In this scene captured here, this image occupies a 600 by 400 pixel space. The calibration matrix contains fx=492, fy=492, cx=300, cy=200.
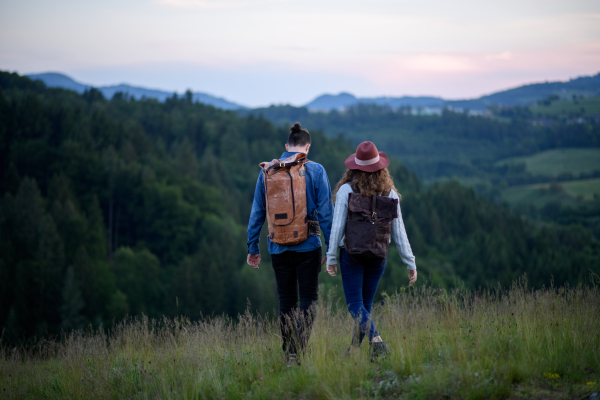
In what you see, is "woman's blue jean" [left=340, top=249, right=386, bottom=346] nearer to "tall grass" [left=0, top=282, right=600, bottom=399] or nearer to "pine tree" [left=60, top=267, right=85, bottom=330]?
"tall grass" [left=0, top=282, right=600, bottom=399]

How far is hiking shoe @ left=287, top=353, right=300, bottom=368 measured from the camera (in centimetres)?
367

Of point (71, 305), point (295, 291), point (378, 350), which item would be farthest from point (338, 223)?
point (71, 305)

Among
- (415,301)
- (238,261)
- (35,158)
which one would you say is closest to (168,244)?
(238,261)

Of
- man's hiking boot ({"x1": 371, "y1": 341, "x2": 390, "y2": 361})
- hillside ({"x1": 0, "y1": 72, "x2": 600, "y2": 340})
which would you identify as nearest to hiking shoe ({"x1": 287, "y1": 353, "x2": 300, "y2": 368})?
man's hiking boot ({"x1": 371, "y1": 341, "x2": 390, "y2": 361})

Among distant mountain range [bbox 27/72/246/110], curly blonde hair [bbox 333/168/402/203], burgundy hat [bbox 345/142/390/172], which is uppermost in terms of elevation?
distant mountain range [bbox 27/72/246/110]

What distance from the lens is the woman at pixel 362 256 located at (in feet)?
12.0

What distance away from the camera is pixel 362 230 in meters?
3.58

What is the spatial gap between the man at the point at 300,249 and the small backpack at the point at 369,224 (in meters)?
0.22

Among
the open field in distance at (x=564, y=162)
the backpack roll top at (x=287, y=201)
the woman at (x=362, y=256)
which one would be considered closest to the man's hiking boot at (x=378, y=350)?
the woman at (x=362, y=256)

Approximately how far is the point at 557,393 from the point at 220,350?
8.59 feet

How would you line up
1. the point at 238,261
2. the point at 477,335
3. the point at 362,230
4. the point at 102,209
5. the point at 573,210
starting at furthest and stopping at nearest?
the point at 573,210 < the point at 102,209 < the point at 238,261 < the point at 477,335 < the point at 362,230

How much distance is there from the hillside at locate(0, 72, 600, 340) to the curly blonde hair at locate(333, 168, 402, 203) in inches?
1067

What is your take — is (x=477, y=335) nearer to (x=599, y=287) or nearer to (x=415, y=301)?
(x=415, y=301)

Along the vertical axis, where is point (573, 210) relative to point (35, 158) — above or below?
below
